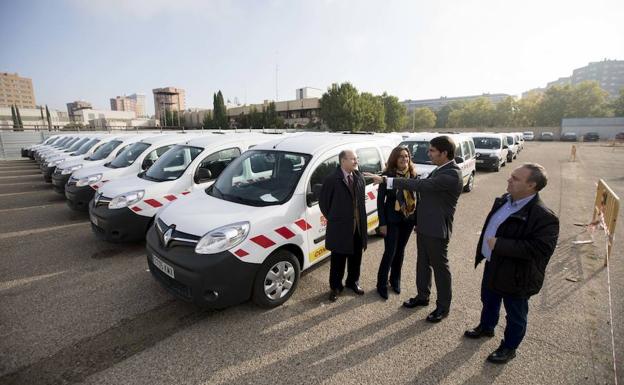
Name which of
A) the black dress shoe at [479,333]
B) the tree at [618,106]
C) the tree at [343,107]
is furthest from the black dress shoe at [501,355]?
the tree at [618,106]

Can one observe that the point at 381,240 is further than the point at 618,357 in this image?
Yes

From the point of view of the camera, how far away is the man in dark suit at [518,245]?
7.47 ft

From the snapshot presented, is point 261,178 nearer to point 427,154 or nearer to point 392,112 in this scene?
point 427,154

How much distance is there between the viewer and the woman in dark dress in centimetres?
341

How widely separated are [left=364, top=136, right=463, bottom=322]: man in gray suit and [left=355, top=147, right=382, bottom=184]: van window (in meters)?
1.47

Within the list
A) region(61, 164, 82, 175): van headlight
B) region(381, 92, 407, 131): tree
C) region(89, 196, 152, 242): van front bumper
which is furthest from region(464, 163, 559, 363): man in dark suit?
region(381, 92, 407, 131): tree

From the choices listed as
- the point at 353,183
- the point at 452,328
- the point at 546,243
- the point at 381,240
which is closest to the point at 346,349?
the point at 452,328

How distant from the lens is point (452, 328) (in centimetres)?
314

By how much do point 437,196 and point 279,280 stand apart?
189cm

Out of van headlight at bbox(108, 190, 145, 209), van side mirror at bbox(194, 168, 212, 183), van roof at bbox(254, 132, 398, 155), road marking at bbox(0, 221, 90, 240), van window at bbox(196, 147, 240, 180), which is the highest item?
van roof at bbox(254, 132, 398, 155)

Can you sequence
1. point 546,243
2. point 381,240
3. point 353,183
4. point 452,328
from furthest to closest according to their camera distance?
1. point 381,240
2. point 353,183
3. point 452,328
4. point 546,243

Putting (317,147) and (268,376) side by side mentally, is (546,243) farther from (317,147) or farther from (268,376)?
(317,147)

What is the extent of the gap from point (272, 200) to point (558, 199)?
8.93 meters

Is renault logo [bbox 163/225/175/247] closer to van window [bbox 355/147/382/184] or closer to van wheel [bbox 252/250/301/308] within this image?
van wheel [bbox 252/250/301/308]
